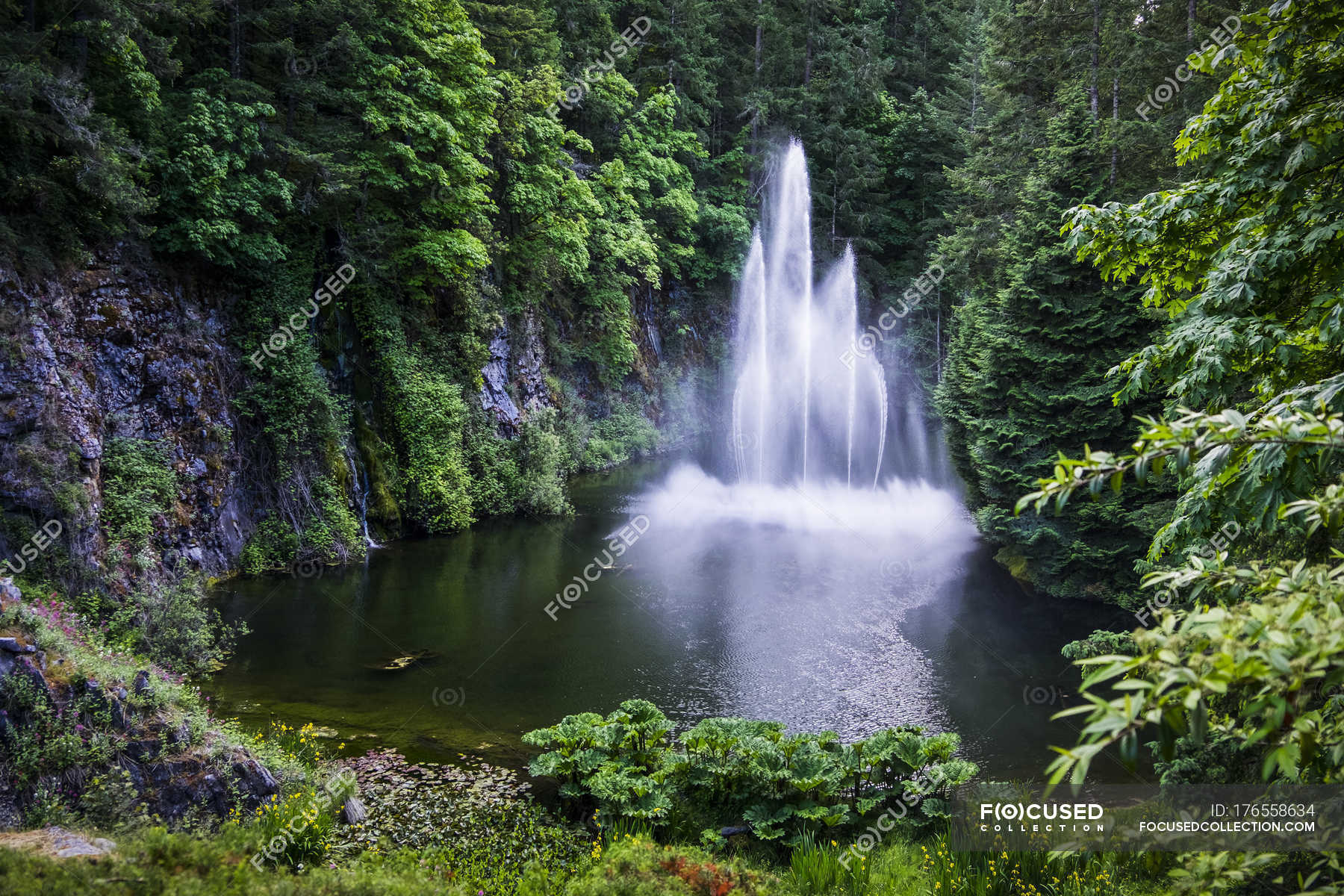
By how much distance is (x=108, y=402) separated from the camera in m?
10.5

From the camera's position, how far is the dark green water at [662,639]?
27.2 ft

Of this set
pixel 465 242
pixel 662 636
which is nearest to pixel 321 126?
pixel 465 242

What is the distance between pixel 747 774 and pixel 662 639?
461 cm

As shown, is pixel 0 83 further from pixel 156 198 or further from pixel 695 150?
pixel 695 150

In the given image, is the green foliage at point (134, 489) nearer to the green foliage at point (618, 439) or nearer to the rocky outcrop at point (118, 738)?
the rocky outcrop at point (118, 738)

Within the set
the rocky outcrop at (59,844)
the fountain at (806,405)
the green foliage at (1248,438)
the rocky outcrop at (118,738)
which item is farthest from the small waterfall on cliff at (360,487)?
the green foliage at (1248,438)

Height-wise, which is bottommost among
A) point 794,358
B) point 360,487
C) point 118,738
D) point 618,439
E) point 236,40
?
point 118,738

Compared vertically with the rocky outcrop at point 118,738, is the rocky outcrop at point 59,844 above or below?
below

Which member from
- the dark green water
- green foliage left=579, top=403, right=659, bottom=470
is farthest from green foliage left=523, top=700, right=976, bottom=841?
green foliage left=579, top=403, right=659, bottom=470

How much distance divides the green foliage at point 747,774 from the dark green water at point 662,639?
56.2 inches

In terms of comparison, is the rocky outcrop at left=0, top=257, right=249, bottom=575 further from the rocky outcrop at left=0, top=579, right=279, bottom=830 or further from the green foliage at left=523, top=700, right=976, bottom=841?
the green foliage at left=523, top=700, right=976, bottom=841

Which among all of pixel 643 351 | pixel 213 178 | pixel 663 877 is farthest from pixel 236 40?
pixel 643 351

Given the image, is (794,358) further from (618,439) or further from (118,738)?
(118,738)

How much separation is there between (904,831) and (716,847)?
4.99 ft
